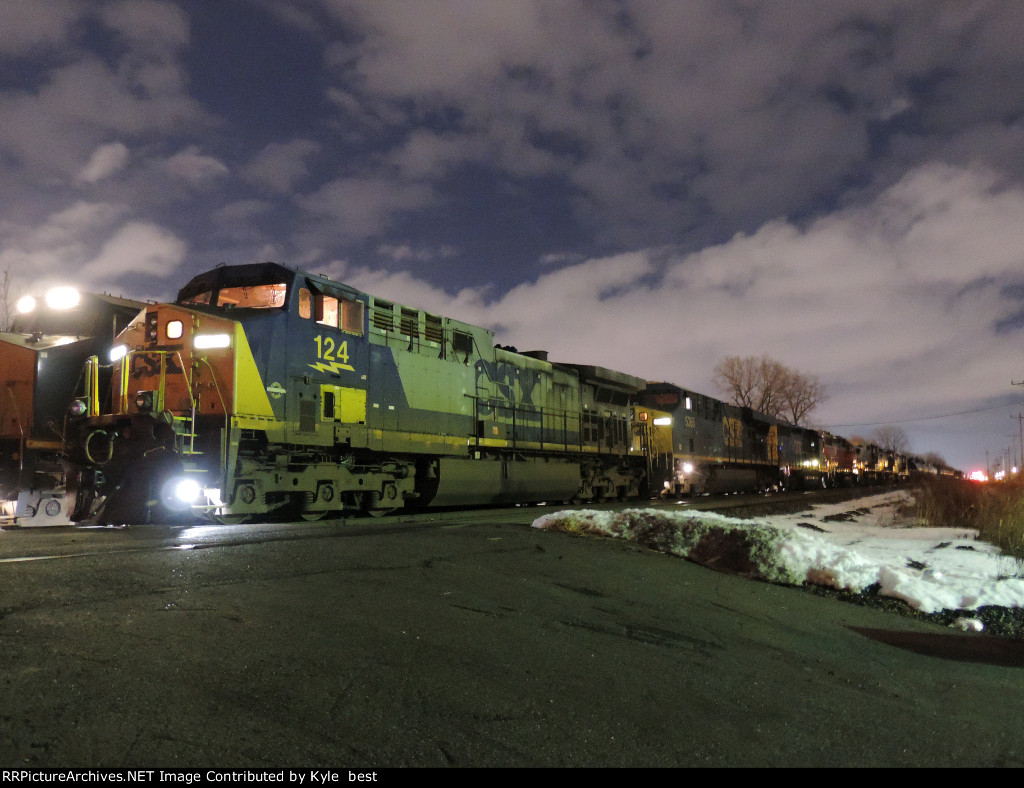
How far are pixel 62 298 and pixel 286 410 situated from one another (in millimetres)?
6944

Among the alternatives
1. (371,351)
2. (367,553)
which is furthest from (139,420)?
(367,553)

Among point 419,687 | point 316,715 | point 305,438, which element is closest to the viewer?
point 316,715

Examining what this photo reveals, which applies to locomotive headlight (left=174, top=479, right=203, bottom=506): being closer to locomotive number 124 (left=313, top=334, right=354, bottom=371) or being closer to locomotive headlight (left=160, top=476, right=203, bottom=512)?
locomotive headlight (left=160, top=476, right=203, bottom=512)

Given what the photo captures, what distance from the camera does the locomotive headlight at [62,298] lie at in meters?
13.3

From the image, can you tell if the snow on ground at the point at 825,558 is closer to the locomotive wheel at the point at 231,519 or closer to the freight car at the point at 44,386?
the locomotive wheel at the point at 231,519

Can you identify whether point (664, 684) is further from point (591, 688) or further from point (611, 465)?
point (611, 465)

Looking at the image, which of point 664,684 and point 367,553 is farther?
point 367,553

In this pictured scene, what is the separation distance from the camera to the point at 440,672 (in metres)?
3.35

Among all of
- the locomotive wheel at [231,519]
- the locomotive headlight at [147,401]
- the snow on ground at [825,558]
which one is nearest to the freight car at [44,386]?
the locomotive headlight at [147,401]

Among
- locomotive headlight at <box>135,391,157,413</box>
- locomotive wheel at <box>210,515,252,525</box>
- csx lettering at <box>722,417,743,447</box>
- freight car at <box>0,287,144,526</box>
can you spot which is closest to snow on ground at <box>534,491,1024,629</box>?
locomotive wheel at <box>210,515,252,525</box>

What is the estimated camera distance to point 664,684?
354cm

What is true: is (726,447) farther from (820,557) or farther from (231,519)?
(231,519)
